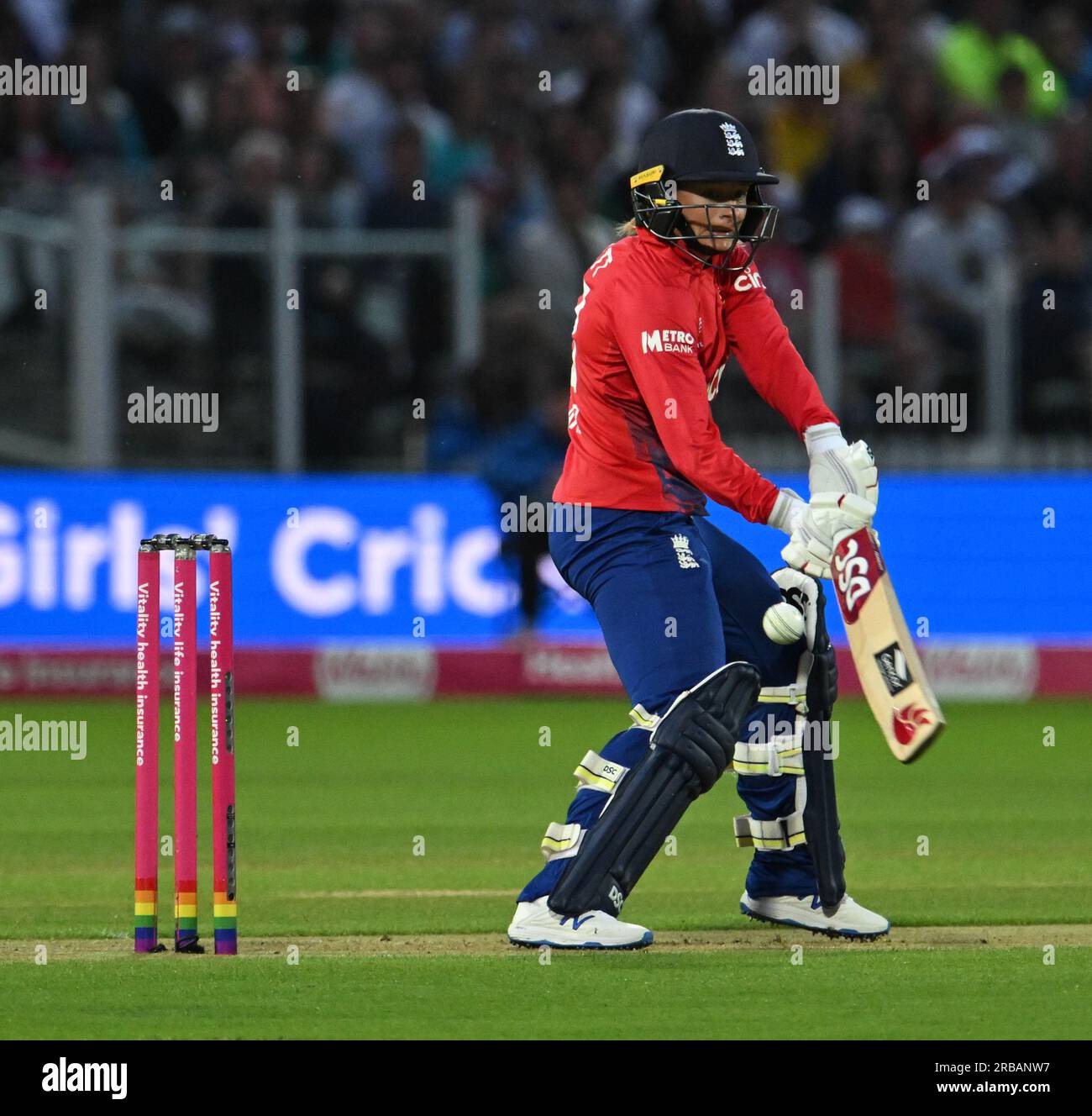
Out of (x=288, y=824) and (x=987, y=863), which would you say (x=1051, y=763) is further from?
(x=288, y=824)

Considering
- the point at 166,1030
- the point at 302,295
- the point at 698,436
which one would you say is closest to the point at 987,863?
the point at 698,436

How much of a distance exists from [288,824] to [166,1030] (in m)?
4.61

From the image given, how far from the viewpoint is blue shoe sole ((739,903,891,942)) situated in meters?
7.27

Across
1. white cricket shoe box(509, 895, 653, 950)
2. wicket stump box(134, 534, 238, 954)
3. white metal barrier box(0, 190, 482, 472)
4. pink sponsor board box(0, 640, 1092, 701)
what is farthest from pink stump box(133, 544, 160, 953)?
white metal barrier box(0, 190, 482, 472)

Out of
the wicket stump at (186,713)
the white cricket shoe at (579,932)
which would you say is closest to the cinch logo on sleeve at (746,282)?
the wicket stump at (186,713)

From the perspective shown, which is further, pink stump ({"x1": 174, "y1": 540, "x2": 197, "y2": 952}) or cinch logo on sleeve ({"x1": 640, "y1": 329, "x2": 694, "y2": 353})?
cinch logo on sleeve ({"x1": 640, "y1": 329, "x2": 694, "y2": 353})

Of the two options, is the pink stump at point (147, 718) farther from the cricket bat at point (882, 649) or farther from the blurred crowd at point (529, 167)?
the blurred crowd at point (529, 167)

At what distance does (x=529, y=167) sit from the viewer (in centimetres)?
1798

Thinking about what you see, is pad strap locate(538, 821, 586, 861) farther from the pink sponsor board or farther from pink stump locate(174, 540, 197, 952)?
the pink sponsor board

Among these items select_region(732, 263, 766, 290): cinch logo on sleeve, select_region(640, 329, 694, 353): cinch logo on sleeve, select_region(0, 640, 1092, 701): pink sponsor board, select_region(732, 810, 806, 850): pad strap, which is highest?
select_region(732, 263, 766, 290): cinch logo on sleeve

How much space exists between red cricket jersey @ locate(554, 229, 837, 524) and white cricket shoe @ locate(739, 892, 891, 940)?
1270 mm

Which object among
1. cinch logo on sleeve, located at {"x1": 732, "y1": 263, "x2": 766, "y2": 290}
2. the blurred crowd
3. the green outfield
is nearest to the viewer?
the green outfield

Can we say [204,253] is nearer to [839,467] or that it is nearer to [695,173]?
[695,173]

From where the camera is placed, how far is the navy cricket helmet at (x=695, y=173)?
715 centimetres
